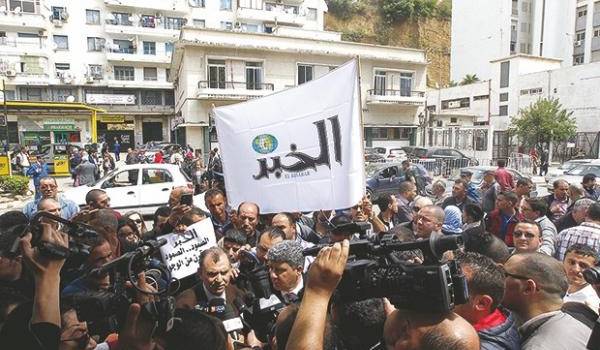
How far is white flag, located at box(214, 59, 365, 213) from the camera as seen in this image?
4289 mm

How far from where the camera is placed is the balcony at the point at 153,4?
37.1 m

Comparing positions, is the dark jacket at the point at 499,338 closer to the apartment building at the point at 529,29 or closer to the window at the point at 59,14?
the window at the point at 59,14

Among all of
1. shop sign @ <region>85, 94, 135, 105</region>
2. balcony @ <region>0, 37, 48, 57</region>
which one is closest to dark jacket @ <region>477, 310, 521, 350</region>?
shop sign @ <region>85, 94, 135, 105</region>

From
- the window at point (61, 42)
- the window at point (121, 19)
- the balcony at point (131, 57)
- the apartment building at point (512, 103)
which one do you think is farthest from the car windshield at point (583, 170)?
the window at point (61, 42)

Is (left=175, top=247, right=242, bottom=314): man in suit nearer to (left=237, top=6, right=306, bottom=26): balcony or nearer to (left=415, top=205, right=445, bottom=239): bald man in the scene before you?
(left=415, top=205, right=445, bottom=239): bald man

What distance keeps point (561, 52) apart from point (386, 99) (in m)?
24.3

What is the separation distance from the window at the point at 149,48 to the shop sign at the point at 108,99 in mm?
4406

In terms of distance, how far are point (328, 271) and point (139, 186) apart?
9.60 m

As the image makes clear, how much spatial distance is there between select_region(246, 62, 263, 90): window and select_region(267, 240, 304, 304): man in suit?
24757 millimetres

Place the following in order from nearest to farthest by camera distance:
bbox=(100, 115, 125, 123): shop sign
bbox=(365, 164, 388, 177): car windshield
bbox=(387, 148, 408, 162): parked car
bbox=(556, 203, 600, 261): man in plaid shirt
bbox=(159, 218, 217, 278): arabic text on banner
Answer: bbox=(159, 218, 217, 278): arabic text on banner, bbox=(556, 203, 600, 261): man in plaid shirt, bbox=(365, 164, 388, 177): car windshield, bbox=(387, 148, 408, 162): parked car, bbox=(100, 115, 125, 123): shop sign

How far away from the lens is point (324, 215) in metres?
5.44

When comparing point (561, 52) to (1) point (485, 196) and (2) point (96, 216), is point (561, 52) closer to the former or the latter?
(1) point (485, 196)

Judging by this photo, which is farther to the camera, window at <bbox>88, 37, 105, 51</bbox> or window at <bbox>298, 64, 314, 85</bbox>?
window at <bbox>88, 37, 105, 51</bbox>

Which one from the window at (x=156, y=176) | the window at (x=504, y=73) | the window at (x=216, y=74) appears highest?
the window at (x=504, y=73)
